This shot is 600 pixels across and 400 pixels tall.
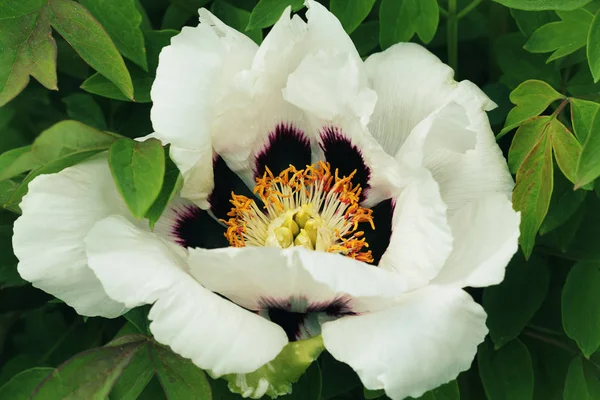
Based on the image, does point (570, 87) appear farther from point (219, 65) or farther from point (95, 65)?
point (95, 65)

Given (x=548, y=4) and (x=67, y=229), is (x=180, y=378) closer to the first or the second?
(x=67, y=229)

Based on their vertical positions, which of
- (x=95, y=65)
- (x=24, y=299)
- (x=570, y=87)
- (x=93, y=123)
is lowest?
(x=24, y=299)

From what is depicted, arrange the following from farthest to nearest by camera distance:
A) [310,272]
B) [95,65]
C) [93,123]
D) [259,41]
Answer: [93,123] → [259,41] → [95,65] → [310,272]

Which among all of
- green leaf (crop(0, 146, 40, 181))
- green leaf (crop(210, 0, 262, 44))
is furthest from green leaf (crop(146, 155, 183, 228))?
green leaf (crop(210, 0, 262, 44))

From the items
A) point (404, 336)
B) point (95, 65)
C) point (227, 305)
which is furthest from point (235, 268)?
point (95, 65)

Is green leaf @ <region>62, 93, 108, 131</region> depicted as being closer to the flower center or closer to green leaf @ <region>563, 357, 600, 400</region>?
the flower center

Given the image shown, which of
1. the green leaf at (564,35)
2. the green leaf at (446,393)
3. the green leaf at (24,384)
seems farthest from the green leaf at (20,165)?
the green leaf at (564,35)
